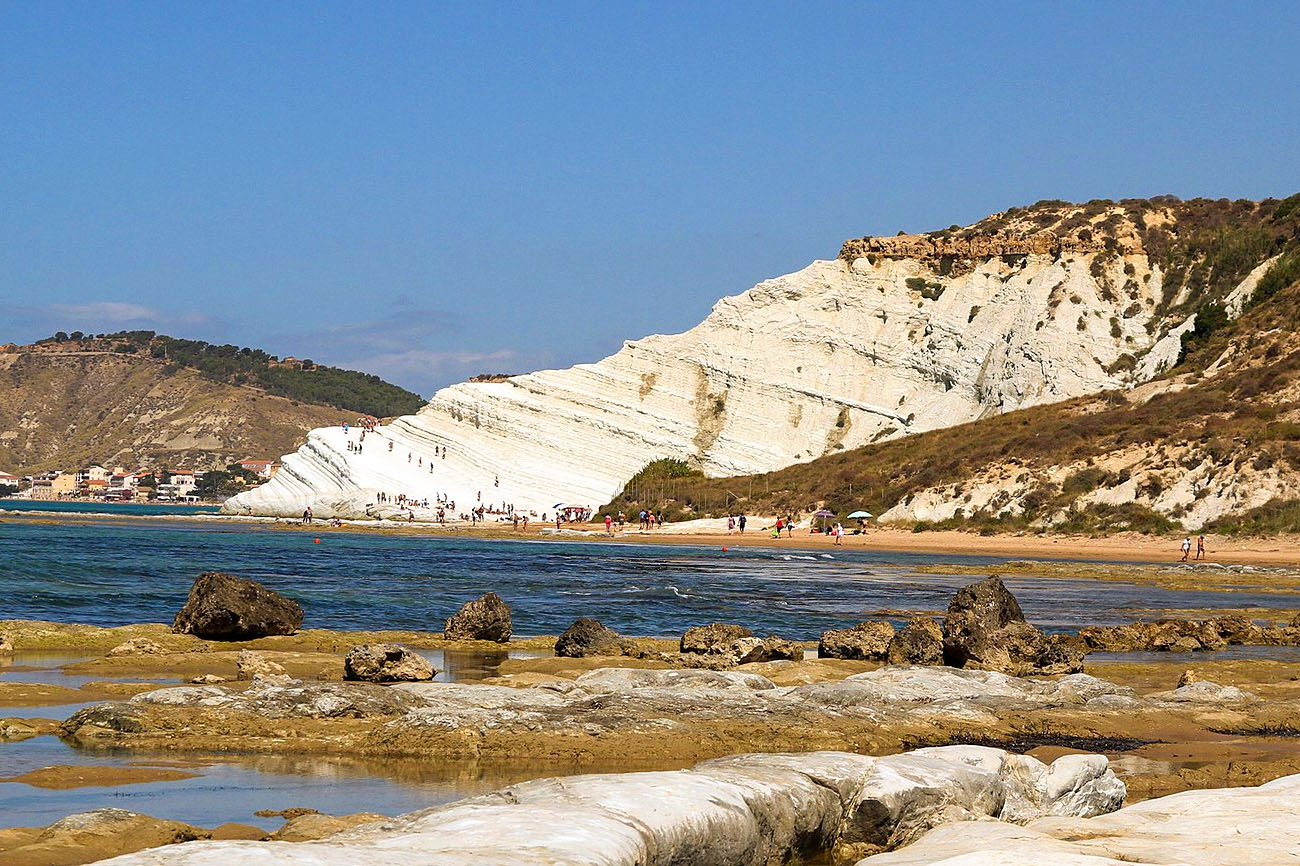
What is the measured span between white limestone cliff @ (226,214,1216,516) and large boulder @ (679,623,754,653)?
6449cm

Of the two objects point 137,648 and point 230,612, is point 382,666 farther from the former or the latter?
point 230,612

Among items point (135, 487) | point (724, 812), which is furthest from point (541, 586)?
point (135, 487)

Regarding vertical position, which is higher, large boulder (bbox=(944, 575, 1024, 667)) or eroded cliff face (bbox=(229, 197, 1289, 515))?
eroded cliff face (bbox=(229, 197, 1289, 515))

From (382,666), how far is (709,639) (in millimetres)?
4649

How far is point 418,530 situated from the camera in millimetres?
71438

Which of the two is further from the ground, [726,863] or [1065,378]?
[1065,378]

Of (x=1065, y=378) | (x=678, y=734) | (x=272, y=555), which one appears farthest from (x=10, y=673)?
(x=1065, y=378)

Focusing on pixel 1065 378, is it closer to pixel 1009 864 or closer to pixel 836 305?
pixel 836 305

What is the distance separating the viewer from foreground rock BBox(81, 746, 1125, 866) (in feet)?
19.2

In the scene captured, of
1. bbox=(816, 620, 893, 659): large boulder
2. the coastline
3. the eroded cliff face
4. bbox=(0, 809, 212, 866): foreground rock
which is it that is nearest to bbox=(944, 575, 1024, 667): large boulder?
bbox=(816, 620, 893, 659): large boulder

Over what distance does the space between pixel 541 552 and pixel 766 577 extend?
608 inches

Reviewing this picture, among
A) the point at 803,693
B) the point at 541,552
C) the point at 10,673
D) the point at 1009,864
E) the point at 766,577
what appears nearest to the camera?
the point at 1009,864

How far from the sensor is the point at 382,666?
1425 centimetres

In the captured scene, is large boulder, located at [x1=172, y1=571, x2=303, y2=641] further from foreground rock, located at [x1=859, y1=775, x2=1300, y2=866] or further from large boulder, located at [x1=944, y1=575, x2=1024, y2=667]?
foreground rock, located at [x1=859, y1=775, x2=1300, y2=866]
